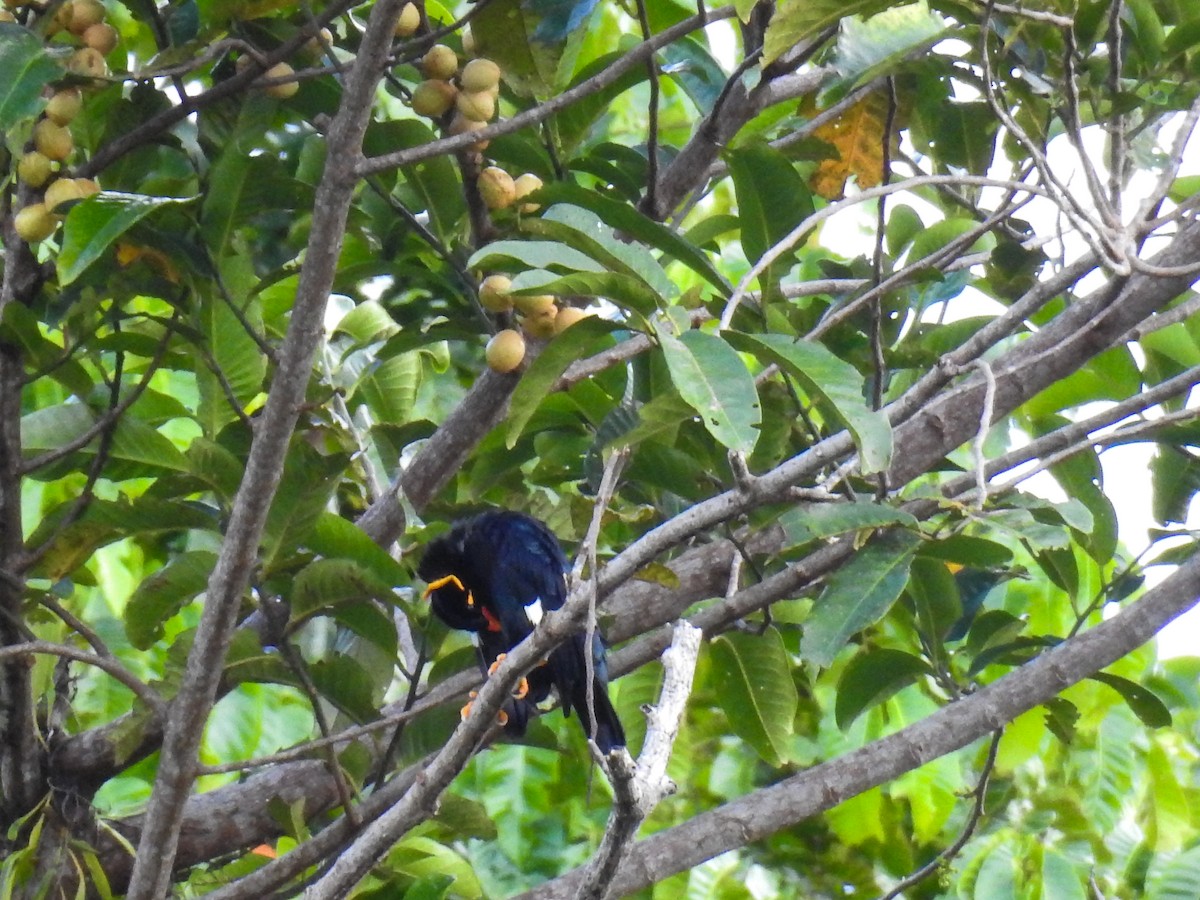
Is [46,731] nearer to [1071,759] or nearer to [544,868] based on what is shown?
[544,868]

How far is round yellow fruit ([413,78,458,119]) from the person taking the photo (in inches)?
82.2

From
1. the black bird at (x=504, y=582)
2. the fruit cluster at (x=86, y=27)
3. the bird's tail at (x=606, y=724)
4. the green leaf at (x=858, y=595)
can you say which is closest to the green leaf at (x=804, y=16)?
the green leaf at (x=858, y=595)

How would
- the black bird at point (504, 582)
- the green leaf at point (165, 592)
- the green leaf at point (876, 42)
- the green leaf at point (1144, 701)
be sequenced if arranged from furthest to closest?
1. the black bird at point (504, 582)
2. the green leaf at point (1144, 701)
3. the green leaf at point (165, 592)
4. the green leaf at point (876, 42)

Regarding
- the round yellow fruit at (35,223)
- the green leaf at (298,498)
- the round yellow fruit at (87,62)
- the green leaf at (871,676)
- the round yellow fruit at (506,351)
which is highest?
the round yellow fruit at (87,62)

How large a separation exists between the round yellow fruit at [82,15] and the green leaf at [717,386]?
126 cm

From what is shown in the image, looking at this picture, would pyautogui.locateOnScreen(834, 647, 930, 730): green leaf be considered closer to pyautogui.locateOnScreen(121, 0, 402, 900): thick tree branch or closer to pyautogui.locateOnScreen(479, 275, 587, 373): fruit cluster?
pyautogui.locateOnScreen(479, 275, 587, 373): fruit cluster

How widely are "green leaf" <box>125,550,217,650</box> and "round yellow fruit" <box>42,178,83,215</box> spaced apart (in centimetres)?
53

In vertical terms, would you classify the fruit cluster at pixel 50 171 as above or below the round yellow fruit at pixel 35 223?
above

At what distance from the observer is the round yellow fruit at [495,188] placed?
7.04ft

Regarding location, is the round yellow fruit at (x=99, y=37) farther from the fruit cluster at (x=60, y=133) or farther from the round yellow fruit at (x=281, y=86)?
the round yellow fruit at (x=281, y=86)

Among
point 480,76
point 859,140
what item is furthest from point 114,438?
point 859,140

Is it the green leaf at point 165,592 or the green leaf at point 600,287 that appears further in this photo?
the green leaf at point 165,592

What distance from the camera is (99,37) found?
6.93ft

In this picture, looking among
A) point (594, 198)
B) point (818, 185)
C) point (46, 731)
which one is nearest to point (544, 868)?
point (46, 731)
